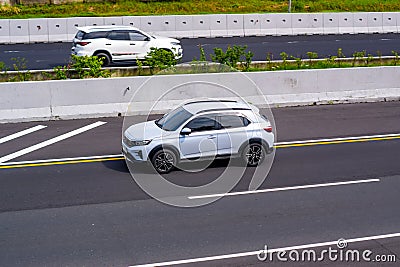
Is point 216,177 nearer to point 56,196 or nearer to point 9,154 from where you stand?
point 56,196

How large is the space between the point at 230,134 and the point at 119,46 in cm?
1255

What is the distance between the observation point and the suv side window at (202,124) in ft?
43.7

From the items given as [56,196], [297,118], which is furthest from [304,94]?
[56,196]

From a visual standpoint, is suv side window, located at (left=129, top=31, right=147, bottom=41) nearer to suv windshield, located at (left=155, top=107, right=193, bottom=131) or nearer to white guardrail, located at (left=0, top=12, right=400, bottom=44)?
white guardrail, located at (left=0, top=12, right=400, bottom=44)

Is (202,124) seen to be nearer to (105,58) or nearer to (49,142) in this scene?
(49,142)

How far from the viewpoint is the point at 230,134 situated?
44.0 feet

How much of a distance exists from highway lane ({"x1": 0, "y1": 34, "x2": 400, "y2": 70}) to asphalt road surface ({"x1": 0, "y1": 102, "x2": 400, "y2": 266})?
11.8 meters

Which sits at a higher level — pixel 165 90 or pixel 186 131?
pixel 165 90

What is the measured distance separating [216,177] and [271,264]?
13.4 feet

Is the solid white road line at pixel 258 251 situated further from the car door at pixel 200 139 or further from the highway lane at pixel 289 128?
the highway lane at pixel 289 128

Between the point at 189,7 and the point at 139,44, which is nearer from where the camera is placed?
the point at 139,44

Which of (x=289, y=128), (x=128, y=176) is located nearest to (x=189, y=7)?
(x=289, y=128)

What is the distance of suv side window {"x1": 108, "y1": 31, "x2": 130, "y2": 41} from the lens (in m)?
24.9

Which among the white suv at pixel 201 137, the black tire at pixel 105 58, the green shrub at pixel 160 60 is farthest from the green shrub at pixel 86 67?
the white suv at pixel 201 137
